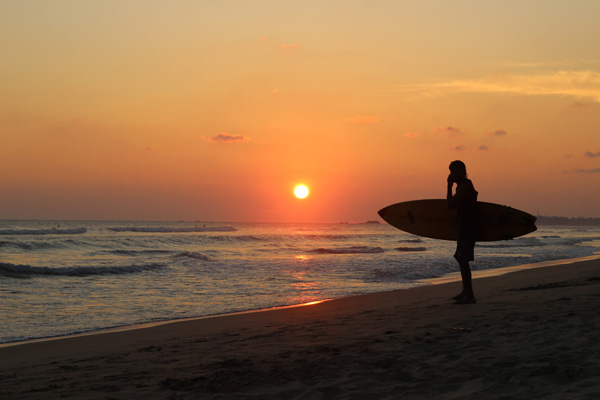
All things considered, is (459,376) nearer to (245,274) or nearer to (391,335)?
(391,335)

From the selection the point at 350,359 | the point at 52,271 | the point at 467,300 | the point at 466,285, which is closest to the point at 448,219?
the point at 466,285

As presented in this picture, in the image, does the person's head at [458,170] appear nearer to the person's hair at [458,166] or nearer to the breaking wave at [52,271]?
the person's hair at [458,166]

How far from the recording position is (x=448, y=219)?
10.4 metres

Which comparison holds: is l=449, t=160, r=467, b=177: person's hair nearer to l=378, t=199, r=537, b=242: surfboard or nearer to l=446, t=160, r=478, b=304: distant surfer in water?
l=446, t=160, r=478, b=304: distant surfer in water

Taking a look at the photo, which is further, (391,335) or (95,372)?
(391,335)

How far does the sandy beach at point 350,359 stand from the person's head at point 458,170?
Answer: 1890 millimetres

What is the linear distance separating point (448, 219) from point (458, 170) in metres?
2.35

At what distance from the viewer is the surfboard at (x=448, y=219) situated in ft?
31.6

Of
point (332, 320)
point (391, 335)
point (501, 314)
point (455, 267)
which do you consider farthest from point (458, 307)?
point (455, 267)

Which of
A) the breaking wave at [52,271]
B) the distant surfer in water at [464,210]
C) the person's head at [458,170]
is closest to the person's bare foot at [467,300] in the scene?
the distant surfer in water at [464,210]

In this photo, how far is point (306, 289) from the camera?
14414mm

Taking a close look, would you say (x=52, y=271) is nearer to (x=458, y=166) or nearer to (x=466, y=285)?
(x=466, y=285)

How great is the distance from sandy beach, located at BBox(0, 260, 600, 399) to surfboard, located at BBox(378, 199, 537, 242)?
1.91m

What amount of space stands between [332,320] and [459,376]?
3707 millimetres
